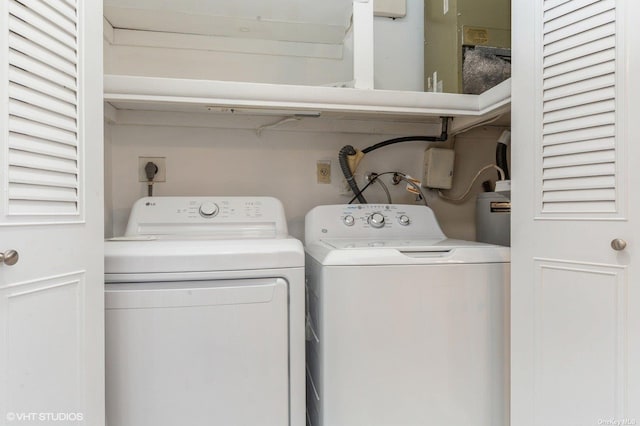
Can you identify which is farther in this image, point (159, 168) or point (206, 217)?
point (159, 168)

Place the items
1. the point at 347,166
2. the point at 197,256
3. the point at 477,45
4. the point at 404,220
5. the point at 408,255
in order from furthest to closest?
1. the point at 347,166
2. the point at 404,220
3. the point at 477,45
4. the point at 408,255
5. the point at 197,256

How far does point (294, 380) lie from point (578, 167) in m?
0.93

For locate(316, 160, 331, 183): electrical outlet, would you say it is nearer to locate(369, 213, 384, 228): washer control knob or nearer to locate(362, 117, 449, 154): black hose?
locate(362, 117, 449, 154): black hose

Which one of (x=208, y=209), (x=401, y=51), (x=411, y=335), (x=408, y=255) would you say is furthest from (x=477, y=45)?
(x=208, y=209)

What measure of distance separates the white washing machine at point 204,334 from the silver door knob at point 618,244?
744mm

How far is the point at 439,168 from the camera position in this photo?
168 centimetres

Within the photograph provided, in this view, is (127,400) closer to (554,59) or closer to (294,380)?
(294,380)

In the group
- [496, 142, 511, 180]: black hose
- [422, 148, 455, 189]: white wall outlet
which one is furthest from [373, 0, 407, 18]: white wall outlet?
[496, 142, 511, 180]: black hose

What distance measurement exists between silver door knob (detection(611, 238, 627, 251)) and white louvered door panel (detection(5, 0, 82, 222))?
3.98 feet

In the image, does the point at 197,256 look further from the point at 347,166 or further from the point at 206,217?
the point at 347,166

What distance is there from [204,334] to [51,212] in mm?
467

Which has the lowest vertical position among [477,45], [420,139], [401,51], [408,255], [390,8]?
[408,255]

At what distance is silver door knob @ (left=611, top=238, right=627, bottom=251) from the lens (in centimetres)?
75

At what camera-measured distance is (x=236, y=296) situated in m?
0.95
